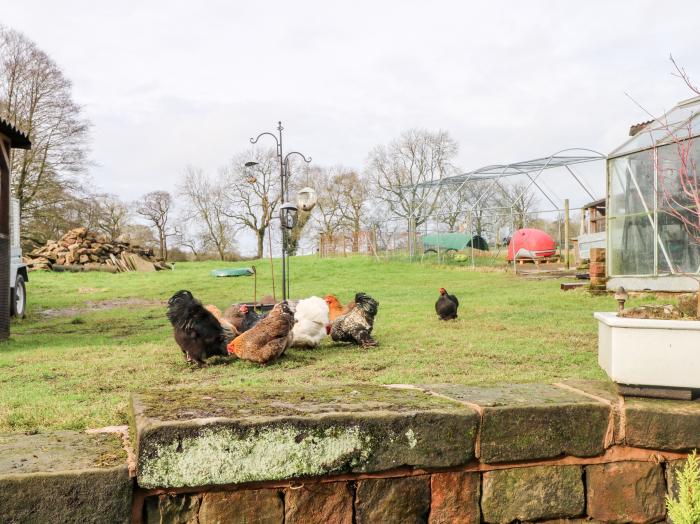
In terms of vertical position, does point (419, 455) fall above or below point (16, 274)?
below

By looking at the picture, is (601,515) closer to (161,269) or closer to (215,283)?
(215,283)

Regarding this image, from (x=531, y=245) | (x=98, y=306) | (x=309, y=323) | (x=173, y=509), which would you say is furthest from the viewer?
(x=531, y=245)

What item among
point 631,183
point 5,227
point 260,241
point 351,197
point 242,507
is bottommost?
point 242,507

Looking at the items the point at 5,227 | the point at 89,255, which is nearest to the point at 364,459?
the point at 5,227

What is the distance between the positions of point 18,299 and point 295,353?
8.76 meters

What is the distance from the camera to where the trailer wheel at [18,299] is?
12.8 meters

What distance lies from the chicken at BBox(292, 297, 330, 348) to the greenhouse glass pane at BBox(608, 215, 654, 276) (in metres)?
8.37

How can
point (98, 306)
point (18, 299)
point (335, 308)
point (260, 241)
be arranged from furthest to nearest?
point (260, 241), point (98, 306), point (18, 299), point (335, 308)

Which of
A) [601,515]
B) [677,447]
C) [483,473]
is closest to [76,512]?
[483,473]

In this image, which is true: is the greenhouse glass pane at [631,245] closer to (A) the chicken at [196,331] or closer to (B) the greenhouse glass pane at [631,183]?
(B) the greenhouse glass pane at [631,183]

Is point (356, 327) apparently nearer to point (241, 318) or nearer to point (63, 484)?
point (241, 318)

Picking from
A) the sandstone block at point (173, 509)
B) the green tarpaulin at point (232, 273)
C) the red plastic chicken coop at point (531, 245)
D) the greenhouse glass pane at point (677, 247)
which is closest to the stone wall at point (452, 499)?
the sandstone block at point (173, 509)

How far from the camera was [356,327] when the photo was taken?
25.5 feet

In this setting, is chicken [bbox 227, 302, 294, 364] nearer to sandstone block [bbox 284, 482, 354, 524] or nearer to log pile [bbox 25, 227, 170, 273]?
sandstone block [bbox 284, 482, 354, 524]
